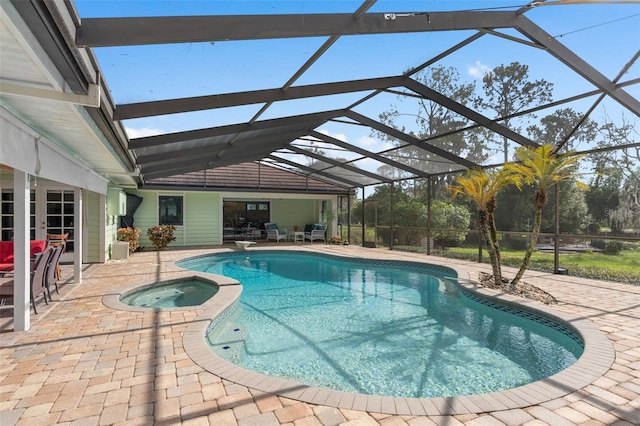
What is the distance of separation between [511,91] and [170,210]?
41.2 feet

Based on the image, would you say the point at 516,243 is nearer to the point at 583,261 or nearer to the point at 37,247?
the point at 583,261

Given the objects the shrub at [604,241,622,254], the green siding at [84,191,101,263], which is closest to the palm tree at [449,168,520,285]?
the shrub at [604,241,622,254]

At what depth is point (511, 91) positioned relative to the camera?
6.65 metres

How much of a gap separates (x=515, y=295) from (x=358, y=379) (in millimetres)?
3912

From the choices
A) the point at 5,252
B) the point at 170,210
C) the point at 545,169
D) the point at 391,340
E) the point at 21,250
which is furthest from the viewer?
the point at 170,210

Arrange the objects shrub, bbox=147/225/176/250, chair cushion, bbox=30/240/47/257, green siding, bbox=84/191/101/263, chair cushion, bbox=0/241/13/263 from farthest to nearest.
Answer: shrub, bbox=147/225/176/250
green siding, bbox=84/191/101/263
chair cushion, bbox=30/240/47/257
chair cushion, bbox=0/241/13/263

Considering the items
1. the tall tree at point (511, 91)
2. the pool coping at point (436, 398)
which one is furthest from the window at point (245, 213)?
the pool coping at point (436, 398)

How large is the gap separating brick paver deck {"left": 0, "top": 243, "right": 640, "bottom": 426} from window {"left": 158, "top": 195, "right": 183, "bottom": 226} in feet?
32.6

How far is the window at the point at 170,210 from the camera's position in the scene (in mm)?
14047

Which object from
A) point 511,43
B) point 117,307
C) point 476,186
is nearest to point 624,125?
point 476,186

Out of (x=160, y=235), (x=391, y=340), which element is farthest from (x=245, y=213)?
(x=391, y=340)

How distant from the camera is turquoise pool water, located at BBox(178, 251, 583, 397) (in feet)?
12.1

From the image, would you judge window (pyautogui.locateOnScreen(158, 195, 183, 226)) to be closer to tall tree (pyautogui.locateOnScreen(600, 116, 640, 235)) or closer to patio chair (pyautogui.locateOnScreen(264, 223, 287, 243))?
patio chair (pyautogui.locateOnScreen(264, 223, 287, 243))

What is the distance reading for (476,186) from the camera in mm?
7195
